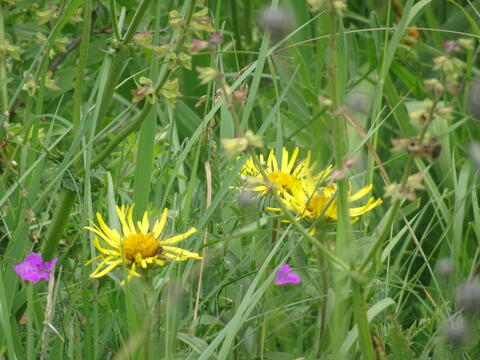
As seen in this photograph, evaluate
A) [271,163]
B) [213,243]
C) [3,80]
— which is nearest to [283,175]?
[271,163]

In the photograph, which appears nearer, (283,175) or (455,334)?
(455,334)

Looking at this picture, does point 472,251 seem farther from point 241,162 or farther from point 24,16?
point 24,16

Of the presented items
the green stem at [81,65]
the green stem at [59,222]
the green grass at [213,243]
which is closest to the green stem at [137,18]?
the green grass at [213,243]

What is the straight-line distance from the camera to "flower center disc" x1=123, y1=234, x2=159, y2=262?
4.20ft

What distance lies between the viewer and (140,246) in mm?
1291

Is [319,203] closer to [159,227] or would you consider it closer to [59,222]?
[159,227]

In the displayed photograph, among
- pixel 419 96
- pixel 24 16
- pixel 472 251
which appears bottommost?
pixel 472 251

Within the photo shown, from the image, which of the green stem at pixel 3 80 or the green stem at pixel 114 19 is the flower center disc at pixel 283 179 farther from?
the green stem at pixel 3 80

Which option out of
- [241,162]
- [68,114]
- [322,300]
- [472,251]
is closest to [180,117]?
[68,114]

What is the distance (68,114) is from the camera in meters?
2.32

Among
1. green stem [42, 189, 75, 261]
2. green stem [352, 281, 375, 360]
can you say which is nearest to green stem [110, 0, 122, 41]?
green stem [42, 189, 75, 261]

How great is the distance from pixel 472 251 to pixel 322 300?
0.92 metres

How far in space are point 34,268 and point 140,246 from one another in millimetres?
215

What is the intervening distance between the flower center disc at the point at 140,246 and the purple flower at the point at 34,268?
5.6 inches
